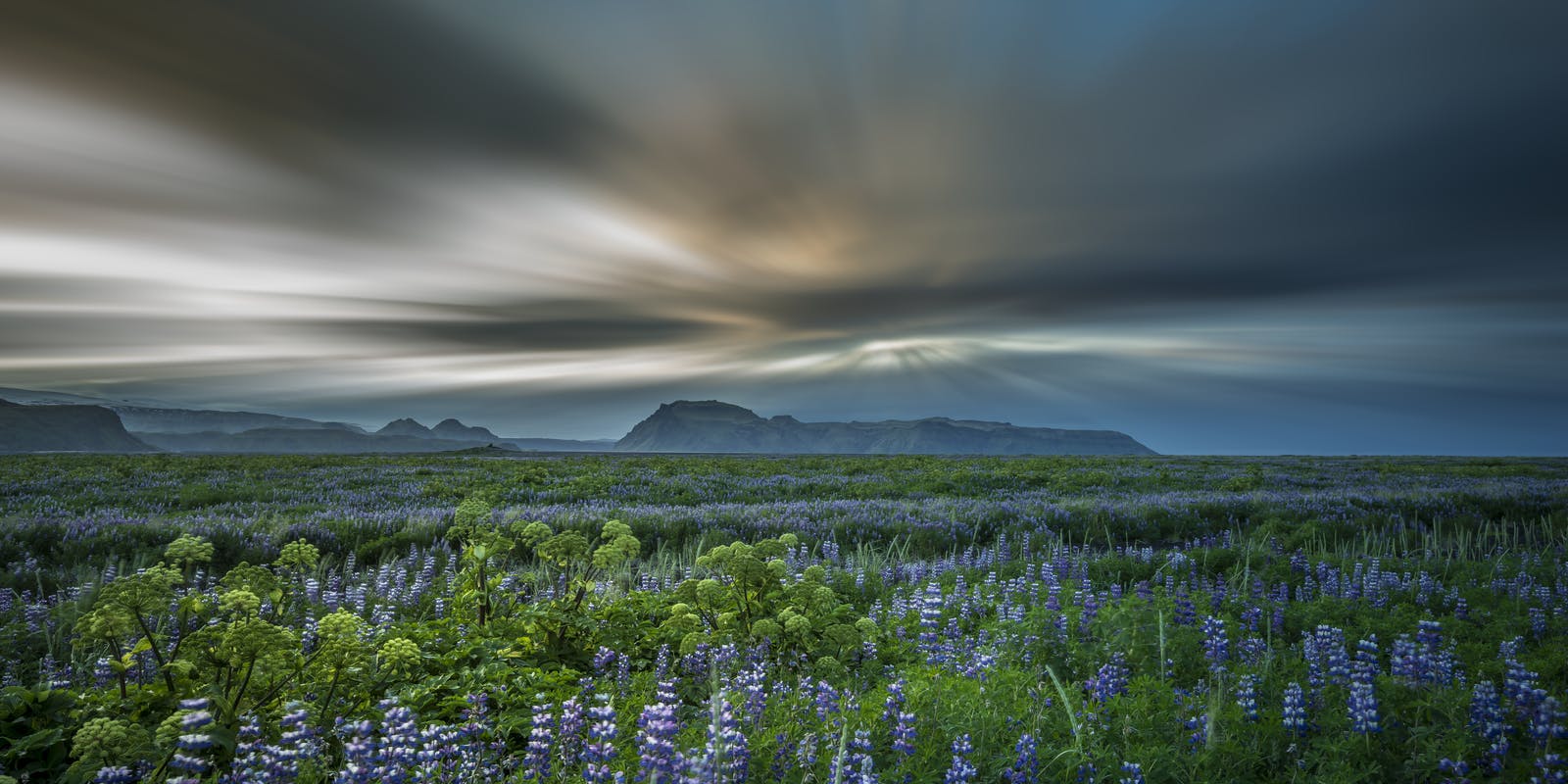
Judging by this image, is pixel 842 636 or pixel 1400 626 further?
pixel 1400 626

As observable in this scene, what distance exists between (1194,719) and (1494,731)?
1.47 meters

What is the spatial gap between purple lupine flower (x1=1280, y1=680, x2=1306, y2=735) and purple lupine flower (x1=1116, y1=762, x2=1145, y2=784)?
977 mm

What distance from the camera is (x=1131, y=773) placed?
2.83 metres

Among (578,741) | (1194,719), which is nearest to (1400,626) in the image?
(1194,719)

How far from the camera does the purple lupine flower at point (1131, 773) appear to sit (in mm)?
2699

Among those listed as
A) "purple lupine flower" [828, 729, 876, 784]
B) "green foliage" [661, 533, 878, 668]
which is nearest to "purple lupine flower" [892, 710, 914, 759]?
"purple lupine flower" [828, 729, 876, 784]

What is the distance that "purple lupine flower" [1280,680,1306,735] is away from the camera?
3.21m

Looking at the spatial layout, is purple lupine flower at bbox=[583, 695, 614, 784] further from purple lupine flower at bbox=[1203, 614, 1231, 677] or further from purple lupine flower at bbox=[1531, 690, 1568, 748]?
purple lupine flower at bbox=[1531, 690, 1568, 748]

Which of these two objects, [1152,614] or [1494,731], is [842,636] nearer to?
[1152,614]

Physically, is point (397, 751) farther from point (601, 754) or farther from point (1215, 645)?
point (1215, 645)

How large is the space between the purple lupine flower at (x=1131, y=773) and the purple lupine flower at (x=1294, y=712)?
38.5 inches

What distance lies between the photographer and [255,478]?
25.4 m

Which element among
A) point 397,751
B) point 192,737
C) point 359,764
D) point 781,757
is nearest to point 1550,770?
point 781,757

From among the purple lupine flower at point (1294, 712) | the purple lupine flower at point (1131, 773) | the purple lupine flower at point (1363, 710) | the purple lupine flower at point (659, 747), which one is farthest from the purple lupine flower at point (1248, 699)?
the purple lupine flower at point (659, 747)
